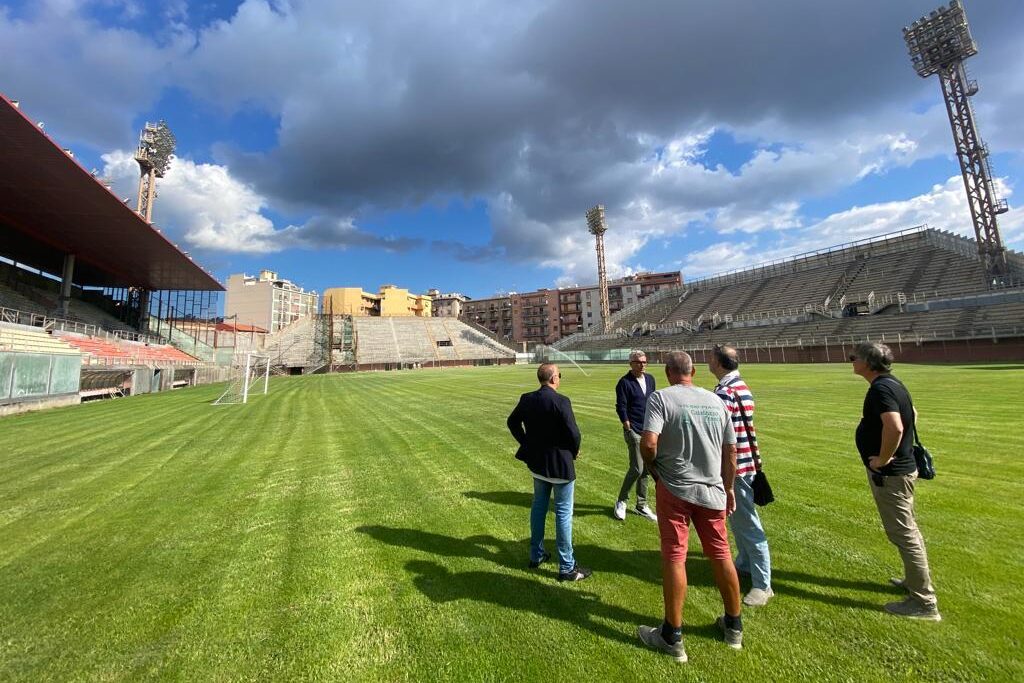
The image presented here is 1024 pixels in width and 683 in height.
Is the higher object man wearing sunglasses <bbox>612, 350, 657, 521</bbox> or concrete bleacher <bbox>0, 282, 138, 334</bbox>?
concrete bleacher <bbox>0, 282, 138, 334</bbox>

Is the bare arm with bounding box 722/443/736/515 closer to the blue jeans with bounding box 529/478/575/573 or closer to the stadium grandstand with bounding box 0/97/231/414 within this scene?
the blue jeans with bounding box 529/478/575/573

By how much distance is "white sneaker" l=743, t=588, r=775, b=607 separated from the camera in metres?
3.55

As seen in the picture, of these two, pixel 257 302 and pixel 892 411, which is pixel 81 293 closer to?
pixel 257 302

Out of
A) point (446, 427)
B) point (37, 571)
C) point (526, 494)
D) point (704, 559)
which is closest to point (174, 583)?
point (37, 571)

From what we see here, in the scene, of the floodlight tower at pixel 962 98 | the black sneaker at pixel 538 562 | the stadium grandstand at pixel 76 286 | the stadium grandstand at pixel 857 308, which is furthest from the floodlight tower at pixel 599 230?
the black sneaker at pixel 538 562

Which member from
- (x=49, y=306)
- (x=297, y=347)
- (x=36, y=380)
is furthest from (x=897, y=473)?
(x=297, y=347)

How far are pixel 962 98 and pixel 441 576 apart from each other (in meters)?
63.6

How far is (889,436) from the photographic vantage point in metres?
3.34

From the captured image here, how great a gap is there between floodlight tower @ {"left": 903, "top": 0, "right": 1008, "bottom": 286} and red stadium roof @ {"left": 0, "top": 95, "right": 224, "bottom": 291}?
69949 mm

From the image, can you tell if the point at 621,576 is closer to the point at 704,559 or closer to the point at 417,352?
the point at 704,559

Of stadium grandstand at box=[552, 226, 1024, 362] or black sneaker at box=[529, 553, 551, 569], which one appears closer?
black sneaker at box=[529, 553, 551, 569]

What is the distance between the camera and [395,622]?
347cm

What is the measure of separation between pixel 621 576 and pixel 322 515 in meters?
4.25

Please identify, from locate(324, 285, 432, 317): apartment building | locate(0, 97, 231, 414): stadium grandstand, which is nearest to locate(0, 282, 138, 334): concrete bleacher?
locate(0, 97, 231, 414): stadium grandstand
